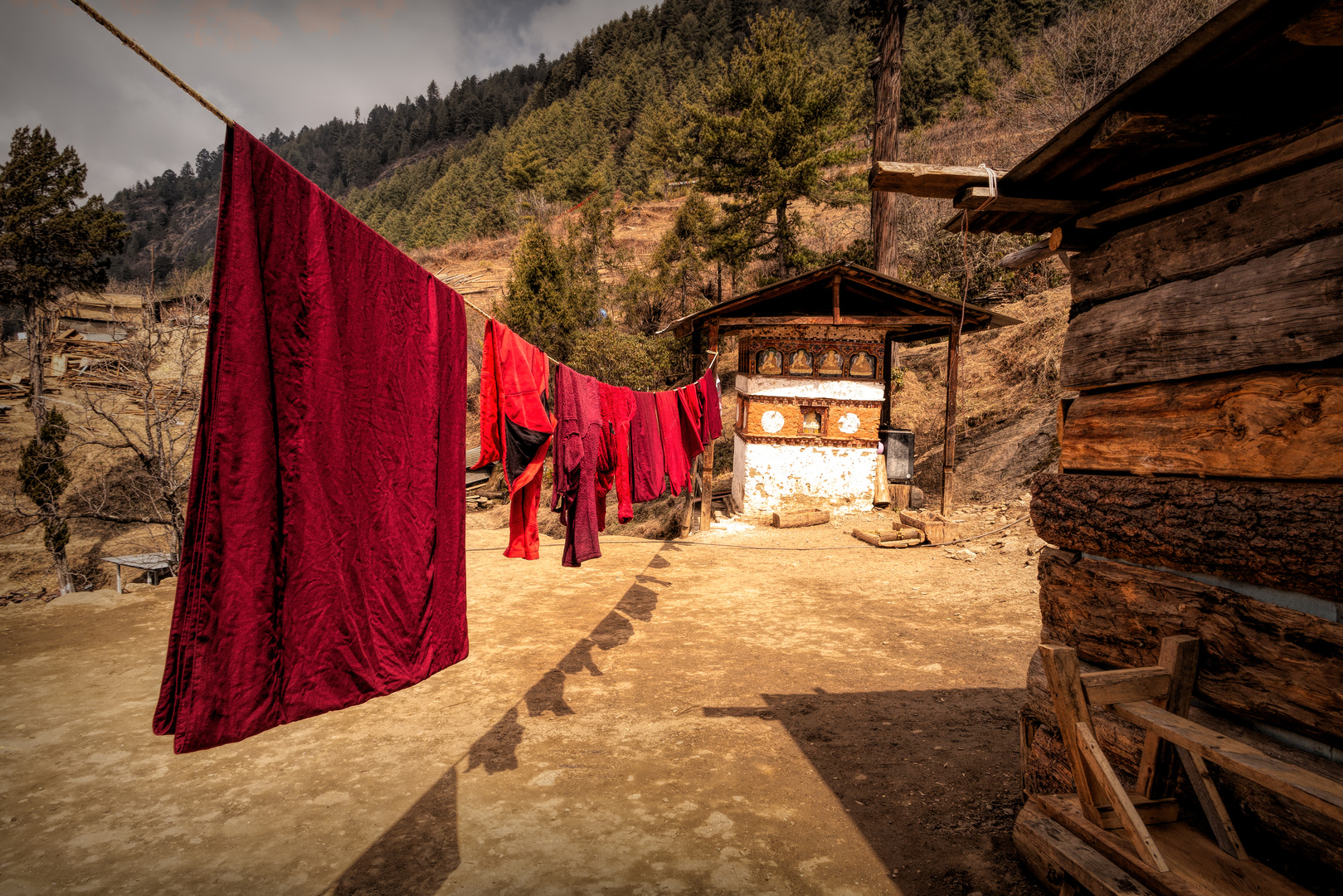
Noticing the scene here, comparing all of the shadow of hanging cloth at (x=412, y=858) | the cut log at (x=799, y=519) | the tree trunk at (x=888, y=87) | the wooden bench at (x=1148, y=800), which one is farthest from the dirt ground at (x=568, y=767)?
the tree trunk at (x=888, y=87)

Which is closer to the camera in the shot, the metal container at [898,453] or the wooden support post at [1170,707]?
the wooden support post at [1170,707]

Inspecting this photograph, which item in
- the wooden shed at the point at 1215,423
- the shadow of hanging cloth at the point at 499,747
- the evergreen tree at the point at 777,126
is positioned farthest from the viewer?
the evergreen tree at the point at 777,126

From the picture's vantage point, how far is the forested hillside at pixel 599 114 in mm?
35938

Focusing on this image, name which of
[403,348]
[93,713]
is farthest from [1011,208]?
[93,713]

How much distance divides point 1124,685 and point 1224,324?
1464 millimetres

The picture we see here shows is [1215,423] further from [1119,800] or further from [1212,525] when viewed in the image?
[1119,800]

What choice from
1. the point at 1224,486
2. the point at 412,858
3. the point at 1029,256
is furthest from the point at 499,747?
the point at 1029,256

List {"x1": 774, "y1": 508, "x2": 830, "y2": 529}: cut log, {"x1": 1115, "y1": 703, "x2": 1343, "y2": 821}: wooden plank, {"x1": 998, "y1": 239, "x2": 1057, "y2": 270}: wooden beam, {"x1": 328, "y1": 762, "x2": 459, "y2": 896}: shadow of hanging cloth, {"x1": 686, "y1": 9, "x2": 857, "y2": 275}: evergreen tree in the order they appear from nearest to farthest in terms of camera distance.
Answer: {"x1": 1115, "y1": 703, "x2": 1343, "y2": 821}: wooden plank < {"x1": 328, "y1": 762, "x2": 459, "y2": 896}: shadow of hanging cloth < {"x1": 998, "y1": 239, "x2": 1057, "y2": 270}: wooden beam < {"x1": 774, "y1": 508, "x2": 830, "y2": 529}: cut log < {"x1": 686, "y1": 9, "x2": 857, "y2": 275}: evergreen tree

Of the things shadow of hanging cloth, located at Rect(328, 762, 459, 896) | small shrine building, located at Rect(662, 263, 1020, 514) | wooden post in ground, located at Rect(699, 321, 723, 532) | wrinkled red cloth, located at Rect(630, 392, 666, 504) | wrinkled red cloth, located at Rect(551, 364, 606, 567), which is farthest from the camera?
small shrine building, located at Rect(662, 263, 1020, 514)

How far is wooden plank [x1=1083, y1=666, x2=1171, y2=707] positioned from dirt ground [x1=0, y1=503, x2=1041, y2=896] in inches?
47.0

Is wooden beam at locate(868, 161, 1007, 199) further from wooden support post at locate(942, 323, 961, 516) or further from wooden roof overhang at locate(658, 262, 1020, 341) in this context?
wooden support post at locate(942, 323, 961, 516)

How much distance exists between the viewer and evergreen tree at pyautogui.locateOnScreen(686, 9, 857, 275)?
59.9 feet

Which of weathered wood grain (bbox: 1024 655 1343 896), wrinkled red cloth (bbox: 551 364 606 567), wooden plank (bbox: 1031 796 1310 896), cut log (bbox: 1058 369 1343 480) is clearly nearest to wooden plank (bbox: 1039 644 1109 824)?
wooden plank (bbox: 1031 796 1310 896)

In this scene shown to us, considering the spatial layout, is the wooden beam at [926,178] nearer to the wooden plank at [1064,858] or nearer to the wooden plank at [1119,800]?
the wooden plank at [1119,800]
